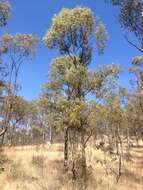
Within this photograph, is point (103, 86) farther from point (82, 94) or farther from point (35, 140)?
point (35, 140)

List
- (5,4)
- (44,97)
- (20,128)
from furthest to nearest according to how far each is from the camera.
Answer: (20,128) < (44,97) < (5,4)

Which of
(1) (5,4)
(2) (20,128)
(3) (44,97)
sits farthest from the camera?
(2) (20,128)

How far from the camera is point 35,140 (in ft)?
280

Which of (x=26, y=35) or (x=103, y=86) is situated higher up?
(x=26, y=35)

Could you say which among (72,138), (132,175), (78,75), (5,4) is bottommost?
(132,175)

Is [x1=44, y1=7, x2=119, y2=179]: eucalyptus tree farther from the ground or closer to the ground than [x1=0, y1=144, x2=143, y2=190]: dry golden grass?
farther from the ground

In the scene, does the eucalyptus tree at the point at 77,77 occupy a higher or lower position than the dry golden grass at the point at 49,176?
higher

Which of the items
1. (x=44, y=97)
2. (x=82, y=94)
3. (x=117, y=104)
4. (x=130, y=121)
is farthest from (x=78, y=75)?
(x=130, y=121)

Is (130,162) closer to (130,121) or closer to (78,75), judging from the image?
(130,121)

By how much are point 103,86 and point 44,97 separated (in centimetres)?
793

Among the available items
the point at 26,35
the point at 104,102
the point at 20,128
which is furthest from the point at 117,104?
the point at 20,128

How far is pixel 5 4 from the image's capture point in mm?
16719

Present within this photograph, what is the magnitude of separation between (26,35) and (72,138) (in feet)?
24.5

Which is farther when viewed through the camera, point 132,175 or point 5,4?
point 132,175
